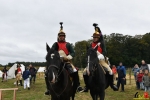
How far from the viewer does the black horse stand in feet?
21.8

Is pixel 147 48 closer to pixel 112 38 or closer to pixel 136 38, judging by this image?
pixel 136 38

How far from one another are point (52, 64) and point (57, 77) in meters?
0.47

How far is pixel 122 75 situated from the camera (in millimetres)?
21438

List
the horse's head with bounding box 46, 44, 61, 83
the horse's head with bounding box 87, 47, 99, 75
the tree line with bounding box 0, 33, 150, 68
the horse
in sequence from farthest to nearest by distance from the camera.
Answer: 1. the tree line with bounding box 0, 33, 150, 68
2. the horse
3. the horse's head with bounding box 87, 47, 99, 75
4. the horse's head with bounding box 46, 44, 61, 83

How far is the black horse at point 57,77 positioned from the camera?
6659mm

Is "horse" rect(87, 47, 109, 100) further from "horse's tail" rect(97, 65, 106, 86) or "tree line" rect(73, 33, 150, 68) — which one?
"tree line" rect(73, 33, 150, 68)

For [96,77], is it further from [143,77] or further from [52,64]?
[143,77]

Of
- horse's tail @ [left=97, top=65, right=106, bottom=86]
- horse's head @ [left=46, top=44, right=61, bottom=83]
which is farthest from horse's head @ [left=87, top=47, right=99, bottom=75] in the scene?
horse's head @ [left=46, top=44, right=61, bottom=83]

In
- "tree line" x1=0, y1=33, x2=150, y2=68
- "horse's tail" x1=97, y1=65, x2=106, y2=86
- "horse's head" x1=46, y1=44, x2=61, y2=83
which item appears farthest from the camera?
"tree line" x1=0, y1=33, x2=150, y2=68

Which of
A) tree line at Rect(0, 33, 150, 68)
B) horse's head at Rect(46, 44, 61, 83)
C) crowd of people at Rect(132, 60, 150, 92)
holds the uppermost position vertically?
tree line at Rect(0, 33, 150, 68)

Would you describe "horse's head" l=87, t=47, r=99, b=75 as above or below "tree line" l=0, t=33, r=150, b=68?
below

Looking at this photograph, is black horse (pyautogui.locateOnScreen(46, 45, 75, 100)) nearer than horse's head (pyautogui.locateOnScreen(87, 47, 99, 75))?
Yes

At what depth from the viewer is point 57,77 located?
6.99m

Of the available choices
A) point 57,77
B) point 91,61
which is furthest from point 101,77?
point 57,77
